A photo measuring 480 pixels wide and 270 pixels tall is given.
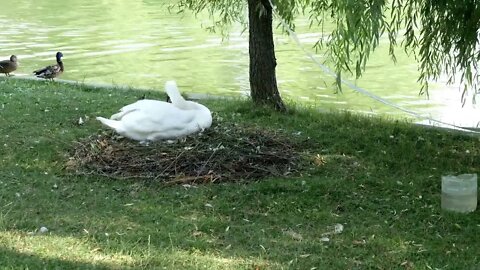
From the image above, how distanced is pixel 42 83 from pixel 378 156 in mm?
5990

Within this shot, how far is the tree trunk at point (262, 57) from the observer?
725 centimetres

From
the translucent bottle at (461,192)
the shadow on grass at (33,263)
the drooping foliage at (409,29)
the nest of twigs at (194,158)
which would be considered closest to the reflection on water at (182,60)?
the drooping foliage at (409,29)

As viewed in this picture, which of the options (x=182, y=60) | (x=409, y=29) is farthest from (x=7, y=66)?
(x=409, y=29)

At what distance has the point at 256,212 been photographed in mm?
4688

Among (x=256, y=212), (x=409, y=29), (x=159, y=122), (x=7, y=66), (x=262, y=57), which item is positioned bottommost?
(x=7, y=66)

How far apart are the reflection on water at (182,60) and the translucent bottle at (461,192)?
473 cm

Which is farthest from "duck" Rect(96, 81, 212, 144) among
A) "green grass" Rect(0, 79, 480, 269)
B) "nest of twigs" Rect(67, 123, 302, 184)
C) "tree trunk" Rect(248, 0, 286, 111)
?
"tree trunk" Rect(248, 0, 286, 111)

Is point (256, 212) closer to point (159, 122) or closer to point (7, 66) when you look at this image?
point (159, 122)

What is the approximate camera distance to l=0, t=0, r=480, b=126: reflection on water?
11.1m

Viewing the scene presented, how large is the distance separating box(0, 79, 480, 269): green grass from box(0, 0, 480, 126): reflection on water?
144 inches

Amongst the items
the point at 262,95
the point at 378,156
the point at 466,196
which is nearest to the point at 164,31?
the point at 262,95

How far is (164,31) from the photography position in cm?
1817

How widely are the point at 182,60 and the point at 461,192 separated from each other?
33.6 feet

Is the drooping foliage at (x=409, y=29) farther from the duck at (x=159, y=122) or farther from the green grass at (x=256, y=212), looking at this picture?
the duck at (x=159, y=122)
